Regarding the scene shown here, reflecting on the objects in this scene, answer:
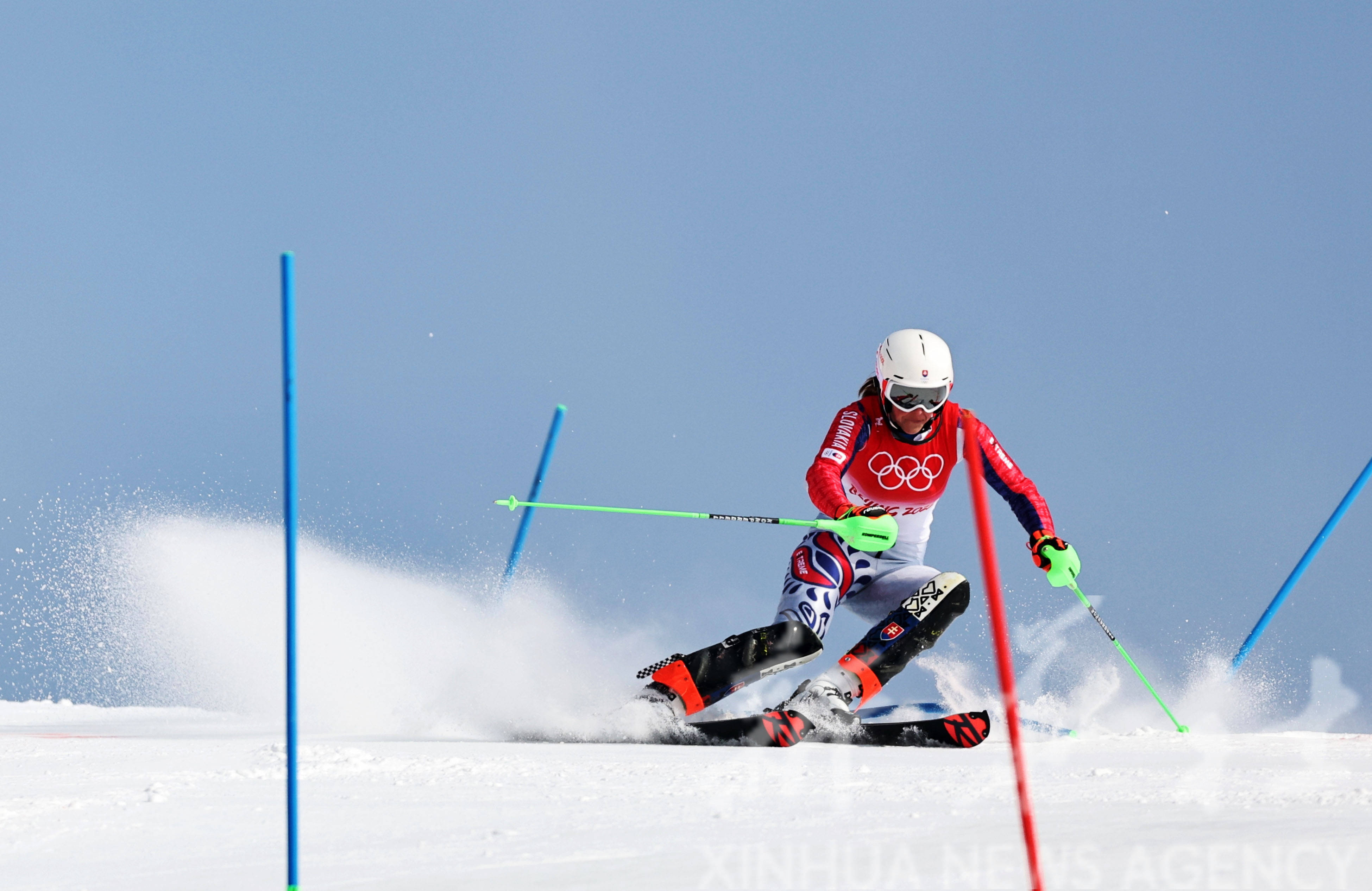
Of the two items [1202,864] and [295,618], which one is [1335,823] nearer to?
[1202,864]

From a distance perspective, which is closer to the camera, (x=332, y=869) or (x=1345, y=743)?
(x=332, y=869)

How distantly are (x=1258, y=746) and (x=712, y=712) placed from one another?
2540 millimetres

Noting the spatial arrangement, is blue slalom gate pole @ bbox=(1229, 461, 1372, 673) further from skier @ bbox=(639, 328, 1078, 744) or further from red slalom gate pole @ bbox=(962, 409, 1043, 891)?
red slalom gate pole @ bbox=(962, 409, 1043, 891)

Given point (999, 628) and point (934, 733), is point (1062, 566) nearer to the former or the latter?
point (934, 733)

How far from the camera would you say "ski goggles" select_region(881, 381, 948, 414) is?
507 cm

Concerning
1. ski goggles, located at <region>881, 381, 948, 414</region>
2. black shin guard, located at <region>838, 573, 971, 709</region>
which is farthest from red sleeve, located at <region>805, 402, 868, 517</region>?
black shin guard, located at <region>838, 573, 971, 709</region>

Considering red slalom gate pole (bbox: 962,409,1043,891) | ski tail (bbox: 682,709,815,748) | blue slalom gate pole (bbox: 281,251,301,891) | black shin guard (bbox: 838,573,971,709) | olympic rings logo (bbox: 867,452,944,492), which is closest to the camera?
red slalom gate pole (bbox: 962,409,1043,891)

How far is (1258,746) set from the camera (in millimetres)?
4758

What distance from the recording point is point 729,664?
16.3ft

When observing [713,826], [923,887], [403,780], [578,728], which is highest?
[578,728]

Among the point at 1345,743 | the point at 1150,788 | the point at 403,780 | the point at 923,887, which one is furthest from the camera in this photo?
the point at 1345,743

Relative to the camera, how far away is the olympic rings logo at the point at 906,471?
5.27 meters

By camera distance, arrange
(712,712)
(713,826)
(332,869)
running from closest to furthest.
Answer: (332,869)
(713,826)
(712,712)

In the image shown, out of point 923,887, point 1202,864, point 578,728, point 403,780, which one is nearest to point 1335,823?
point 1202,864
